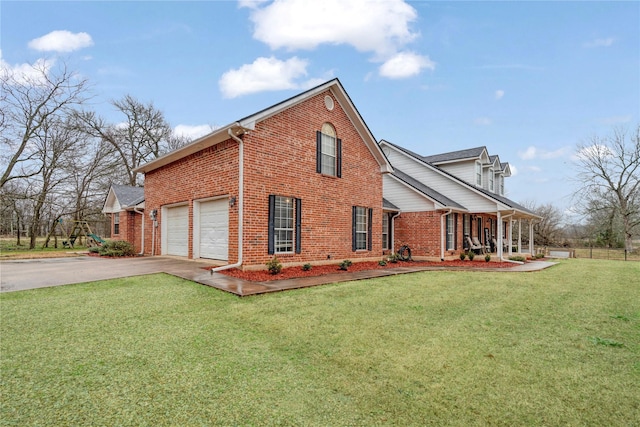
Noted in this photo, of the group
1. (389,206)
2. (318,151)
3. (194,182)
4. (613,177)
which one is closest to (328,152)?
(318,151)

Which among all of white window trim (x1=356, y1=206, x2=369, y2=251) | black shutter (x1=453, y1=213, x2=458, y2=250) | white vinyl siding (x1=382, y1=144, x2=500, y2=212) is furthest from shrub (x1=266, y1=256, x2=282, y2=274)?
black shutter (x1=453, y1=213, x2=458, y2=250)

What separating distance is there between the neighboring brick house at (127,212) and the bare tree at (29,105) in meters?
6.45

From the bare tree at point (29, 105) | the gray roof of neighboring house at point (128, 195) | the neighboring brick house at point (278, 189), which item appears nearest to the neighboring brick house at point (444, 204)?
the neighboring brick house at point (278, 189)

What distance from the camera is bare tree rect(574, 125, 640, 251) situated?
27.4m

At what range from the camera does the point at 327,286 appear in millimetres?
7379

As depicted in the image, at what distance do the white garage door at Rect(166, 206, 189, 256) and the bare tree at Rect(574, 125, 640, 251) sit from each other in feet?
114

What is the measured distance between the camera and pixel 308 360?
11.0 feet

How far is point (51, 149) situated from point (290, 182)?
2144 centimetres

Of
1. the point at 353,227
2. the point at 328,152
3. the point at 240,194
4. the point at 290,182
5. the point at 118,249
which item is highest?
the point at 328,152

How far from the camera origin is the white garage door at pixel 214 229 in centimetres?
985

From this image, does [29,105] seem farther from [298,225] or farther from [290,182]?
[298,225]

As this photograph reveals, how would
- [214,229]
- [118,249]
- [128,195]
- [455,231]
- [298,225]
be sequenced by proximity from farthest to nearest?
[128,195] < [455,231] < [118,249] < [214,229] < [298,225]

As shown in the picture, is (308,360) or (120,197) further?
(120,197)

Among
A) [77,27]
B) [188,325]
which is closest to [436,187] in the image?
[188,325]
